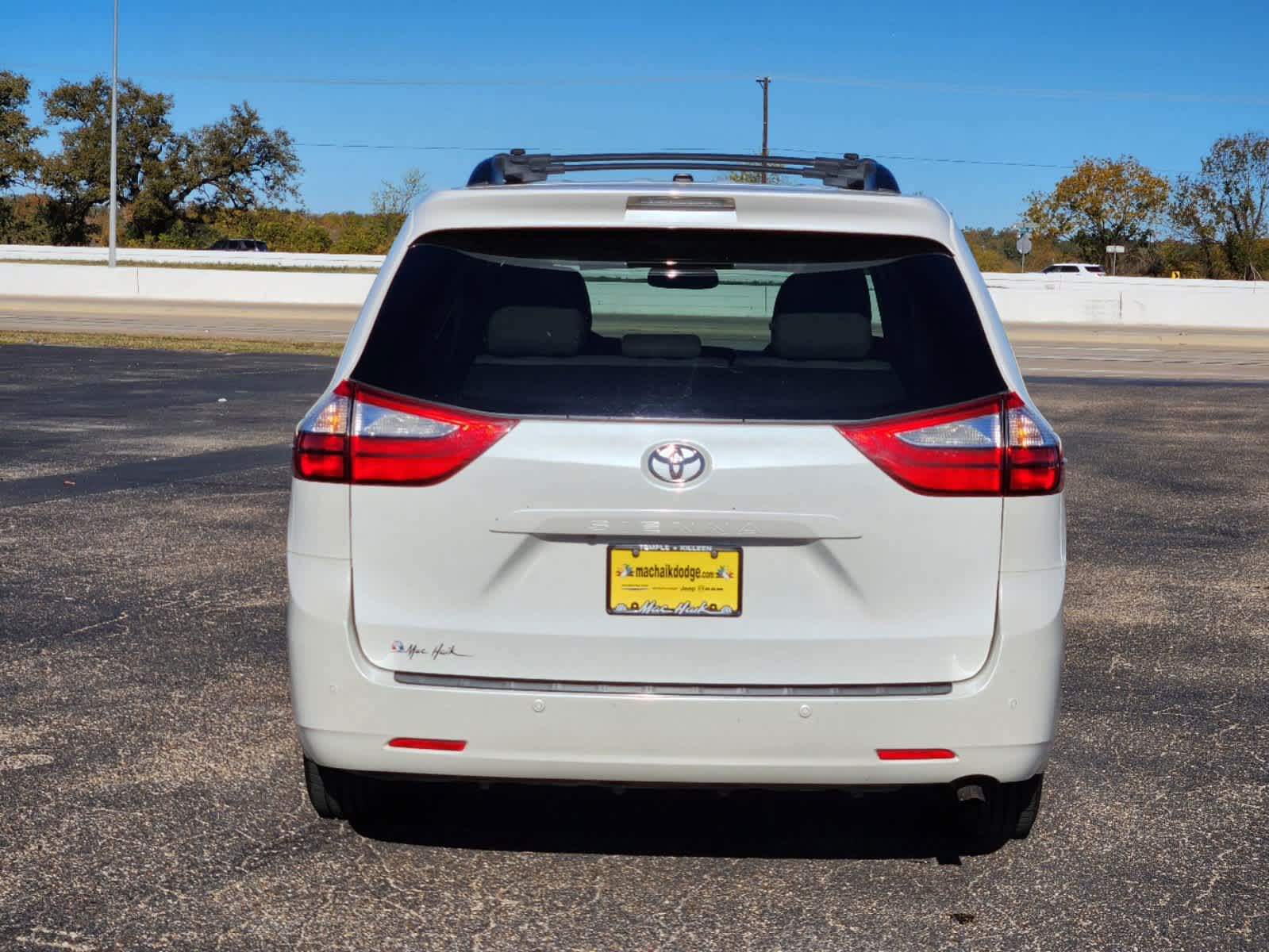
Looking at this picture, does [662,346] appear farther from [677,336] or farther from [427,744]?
[427,744]

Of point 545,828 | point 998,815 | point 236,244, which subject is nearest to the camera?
point 998,815

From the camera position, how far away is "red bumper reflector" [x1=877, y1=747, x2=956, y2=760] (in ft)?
11.5

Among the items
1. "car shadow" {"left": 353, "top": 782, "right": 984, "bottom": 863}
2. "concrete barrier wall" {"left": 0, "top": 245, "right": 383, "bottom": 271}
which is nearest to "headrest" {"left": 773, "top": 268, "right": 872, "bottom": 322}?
"car shadow" {"left": 353, "top": 782, "right": 984, "bottom": 863}

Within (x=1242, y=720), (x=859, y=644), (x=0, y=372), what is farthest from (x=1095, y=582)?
(x=0, y=372)

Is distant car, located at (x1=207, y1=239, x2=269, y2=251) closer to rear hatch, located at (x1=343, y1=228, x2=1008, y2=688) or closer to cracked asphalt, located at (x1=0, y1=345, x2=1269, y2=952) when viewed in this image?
cracked asphalt, located at (x1=0, y1=345, x2=1269, y2=952)

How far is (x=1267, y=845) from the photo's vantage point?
14.1 feet

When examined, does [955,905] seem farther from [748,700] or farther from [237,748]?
[237,748]

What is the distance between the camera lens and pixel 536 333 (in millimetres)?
3844

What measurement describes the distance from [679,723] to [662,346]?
0.96m

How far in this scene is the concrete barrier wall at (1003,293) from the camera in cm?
4284

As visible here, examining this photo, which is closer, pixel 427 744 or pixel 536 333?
pixel 427 744

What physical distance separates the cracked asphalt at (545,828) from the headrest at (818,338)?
136cm

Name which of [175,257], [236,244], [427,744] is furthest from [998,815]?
[236,244]

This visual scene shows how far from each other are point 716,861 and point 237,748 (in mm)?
1756
